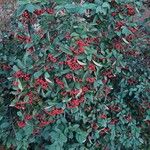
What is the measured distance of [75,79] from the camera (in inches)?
97.7

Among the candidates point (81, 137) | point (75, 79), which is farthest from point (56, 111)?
point (81, 137)

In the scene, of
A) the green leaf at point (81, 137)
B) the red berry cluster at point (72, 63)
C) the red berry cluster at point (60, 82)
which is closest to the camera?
the red berry cluster at point (72, 63)

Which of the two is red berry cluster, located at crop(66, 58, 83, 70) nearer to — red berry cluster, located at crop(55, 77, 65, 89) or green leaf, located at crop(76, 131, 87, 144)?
red berry cluster, located at crop(55, 77, 65, 89)

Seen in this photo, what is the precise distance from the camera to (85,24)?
243 centimetres

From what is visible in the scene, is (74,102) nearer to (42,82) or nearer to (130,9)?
(42,82)

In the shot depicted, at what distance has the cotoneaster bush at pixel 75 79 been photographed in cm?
243

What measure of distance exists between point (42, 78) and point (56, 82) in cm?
10

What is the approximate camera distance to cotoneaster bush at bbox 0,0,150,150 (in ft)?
7.96

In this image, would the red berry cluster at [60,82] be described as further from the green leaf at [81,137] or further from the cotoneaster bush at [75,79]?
the green leaf at [81,137]

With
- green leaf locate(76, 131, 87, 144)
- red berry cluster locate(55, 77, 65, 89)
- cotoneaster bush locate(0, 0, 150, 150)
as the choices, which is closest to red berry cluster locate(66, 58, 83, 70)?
cotoneaster bush locate(0, 0, 150, 150)

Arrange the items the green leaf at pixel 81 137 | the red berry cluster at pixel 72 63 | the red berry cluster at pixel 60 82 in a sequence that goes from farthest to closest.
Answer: the green leaf at pixel 81 137 → the red berry cluster at pixel 60 82 → the red berry cluster at pixel 72 63

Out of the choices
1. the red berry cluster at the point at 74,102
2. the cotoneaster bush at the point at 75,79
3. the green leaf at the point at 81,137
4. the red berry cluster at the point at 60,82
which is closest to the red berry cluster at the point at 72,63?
the cotoneaster bush at the point at 75,79

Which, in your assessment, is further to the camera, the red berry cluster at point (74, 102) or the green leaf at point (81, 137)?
the green leaf at point (81, 137)

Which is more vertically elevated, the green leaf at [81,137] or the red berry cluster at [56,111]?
the red berry cluster at [56,111]
